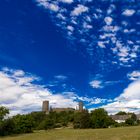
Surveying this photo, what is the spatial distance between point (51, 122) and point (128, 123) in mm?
31614

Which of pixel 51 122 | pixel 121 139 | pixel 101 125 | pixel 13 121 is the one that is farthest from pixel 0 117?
pixel 121 139

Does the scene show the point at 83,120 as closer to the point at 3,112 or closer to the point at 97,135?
the point at 3,112

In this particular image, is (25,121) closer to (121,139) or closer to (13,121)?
(13,121)

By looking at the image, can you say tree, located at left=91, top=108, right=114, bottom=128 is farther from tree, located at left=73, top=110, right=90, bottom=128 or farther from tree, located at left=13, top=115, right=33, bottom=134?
tree, located at left=13, top=115, right=33, bottom=134

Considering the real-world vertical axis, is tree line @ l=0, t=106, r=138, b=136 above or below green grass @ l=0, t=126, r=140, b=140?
above

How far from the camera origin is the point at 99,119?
120 metres

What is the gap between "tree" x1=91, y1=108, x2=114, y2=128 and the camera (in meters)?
118

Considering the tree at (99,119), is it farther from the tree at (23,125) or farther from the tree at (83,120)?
the tree at (23,125)

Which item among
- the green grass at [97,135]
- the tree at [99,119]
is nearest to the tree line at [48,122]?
the tree at [99,119]

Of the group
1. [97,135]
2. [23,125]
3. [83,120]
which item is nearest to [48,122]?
[83,120]

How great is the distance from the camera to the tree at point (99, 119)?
389 ft

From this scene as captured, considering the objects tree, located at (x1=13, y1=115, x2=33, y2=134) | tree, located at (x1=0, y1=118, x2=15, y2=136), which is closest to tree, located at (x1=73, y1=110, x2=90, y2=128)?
tree, located at (x1=13, y1=115, x2=33, y2=134)

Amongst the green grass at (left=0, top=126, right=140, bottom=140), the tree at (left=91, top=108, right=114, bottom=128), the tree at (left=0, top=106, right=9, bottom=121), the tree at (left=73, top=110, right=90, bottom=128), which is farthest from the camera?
the tree at (left=91, top=108, right=114, bottom=128)

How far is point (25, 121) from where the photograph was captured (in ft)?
347
